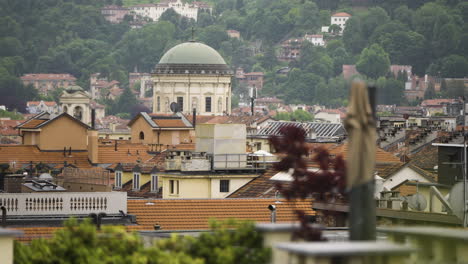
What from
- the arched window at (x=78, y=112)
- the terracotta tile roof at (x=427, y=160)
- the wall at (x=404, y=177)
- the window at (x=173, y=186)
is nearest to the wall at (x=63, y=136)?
the terracotta tile roof at (x=427, y=160)

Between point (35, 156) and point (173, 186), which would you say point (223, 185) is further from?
point (35, 156)

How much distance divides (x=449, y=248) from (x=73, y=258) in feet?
10.3

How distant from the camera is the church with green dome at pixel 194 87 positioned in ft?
405

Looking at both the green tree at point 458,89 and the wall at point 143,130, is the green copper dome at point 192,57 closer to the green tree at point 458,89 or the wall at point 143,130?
the wall at point 143,130

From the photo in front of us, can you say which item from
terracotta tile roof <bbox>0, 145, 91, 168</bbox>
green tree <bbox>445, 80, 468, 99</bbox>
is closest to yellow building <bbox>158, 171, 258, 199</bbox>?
green tree <bbox>445, 80, 468, 99</bbox>

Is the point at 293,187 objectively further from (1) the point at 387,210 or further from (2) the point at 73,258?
(1) the point at 387,210

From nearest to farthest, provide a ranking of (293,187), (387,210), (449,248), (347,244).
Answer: (347,244)
(449,248)
(293,187)
(387,210)

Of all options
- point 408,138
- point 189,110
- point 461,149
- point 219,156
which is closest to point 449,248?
point 461,149

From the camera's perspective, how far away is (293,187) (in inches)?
534

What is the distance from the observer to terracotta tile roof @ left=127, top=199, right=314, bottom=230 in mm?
25859

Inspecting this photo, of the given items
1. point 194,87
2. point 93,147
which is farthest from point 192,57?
point 93,147

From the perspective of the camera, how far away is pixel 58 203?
23422 millimetres

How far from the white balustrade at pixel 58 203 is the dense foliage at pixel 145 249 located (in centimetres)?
852

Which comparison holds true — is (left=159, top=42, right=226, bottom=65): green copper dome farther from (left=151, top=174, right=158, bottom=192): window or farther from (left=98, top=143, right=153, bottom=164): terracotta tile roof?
(left=151, top=174, right=158, bottom=192): window
